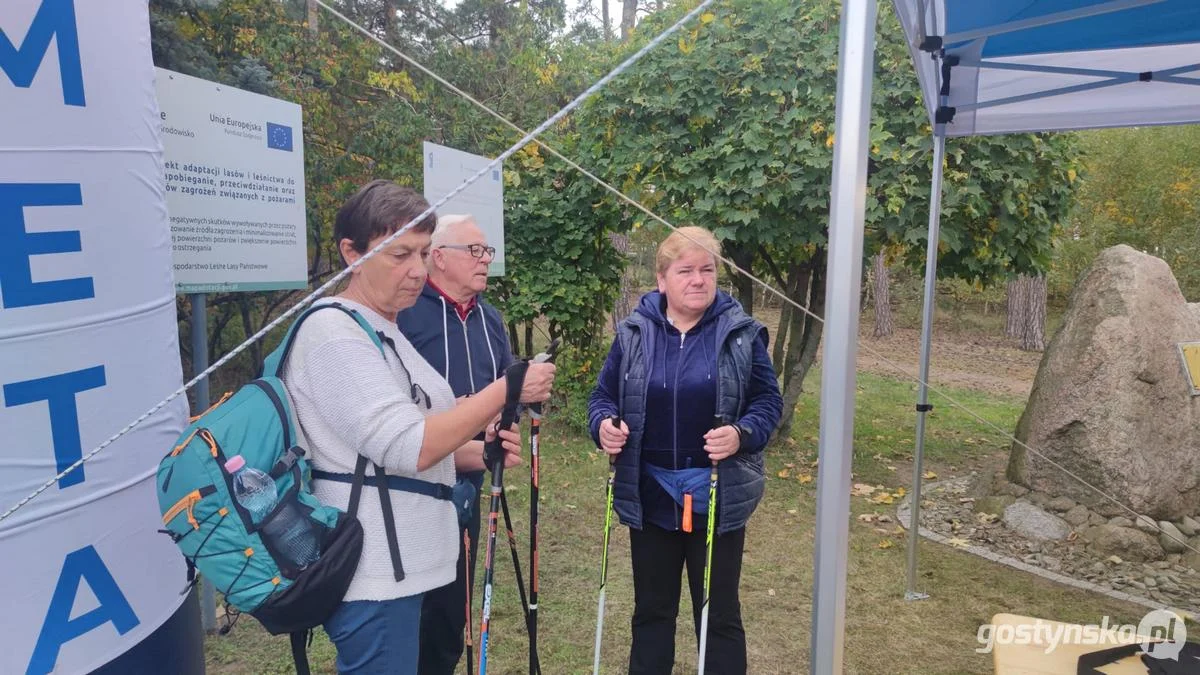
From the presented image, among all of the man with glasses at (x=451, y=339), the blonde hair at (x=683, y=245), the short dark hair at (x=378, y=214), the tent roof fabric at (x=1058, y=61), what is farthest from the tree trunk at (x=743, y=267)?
the short dark hair at (x=378, y=214)

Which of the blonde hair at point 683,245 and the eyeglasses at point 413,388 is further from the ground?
the blonde hair at point 683,245

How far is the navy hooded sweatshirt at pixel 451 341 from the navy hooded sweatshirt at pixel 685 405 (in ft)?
1.46

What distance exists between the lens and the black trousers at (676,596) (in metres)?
2.52

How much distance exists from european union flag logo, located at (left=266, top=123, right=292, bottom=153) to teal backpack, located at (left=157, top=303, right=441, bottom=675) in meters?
1.94

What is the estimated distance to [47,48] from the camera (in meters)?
1.73

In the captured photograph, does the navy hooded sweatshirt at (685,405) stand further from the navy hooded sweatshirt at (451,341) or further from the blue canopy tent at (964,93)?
the blue canopy tent at (964,93)

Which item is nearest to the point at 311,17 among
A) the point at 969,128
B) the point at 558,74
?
the point at 558,74

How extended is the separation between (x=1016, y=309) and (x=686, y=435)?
1463cm

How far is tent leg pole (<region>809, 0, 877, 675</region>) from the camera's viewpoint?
58.0 inches

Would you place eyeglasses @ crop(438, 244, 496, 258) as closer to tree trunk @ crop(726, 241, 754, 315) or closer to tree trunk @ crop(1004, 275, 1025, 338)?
tree trunk @ crop(726, 241, 754, 315)

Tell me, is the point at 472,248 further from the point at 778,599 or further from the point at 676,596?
the point at 778,599

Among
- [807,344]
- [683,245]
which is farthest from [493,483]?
[807,344]

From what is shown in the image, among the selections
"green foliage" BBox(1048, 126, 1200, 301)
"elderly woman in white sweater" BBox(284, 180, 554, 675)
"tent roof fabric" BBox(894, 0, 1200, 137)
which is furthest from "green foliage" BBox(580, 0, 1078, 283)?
"green foliage" BBox(1048, 126, 1200, 301)

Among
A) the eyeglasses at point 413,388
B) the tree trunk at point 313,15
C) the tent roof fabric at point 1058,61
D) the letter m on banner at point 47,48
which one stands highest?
the tree trunk at point 313,15
